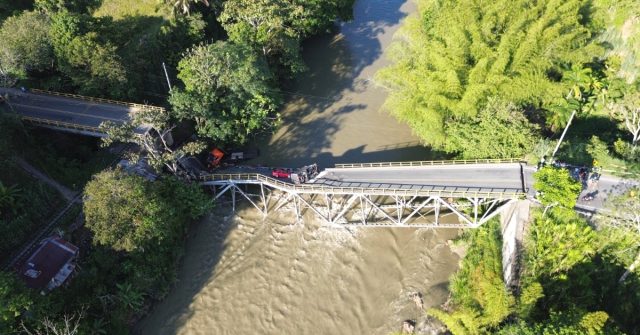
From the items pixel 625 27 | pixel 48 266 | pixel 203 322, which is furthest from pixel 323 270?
pixel 625 27

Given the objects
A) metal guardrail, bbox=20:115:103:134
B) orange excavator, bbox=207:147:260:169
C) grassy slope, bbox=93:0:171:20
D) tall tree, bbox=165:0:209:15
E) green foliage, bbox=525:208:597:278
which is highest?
grassy slope, bbox=93:0:171:20

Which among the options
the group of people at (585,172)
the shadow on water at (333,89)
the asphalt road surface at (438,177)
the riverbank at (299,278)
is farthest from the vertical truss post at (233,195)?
the group of people at (585,172)

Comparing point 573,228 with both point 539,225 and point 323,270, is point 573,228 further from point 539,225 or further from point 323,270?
point 323,270

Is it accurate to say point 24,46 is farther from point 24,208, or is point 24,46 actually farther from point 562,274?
point 562,274

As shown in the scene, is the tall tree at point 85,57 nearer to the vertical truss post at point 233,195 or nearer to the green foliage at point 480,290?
the vertical truss post at point 233,195

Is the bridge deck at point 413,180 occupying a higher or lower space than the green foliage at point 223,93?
lower

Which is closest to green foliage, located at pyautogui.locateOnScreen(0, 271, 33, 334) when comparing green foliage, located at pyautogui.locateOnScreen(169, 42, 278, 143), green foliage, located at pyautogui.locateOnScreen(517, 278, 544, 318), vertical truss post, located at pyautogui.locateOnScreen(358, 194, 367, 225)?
green foliage, located at pyautogui.locateOnScreen(169, 42, 278, 143)

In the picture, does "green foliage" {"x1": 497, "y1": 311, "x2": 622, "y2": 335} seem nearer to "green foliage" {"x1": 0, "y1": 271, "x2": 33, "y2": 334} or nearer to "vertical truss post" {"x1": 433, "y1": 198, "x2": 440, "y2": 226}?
"vertical truss post" {"x1": 433, "y1": 198, "x2": 440, "y2": 226}
